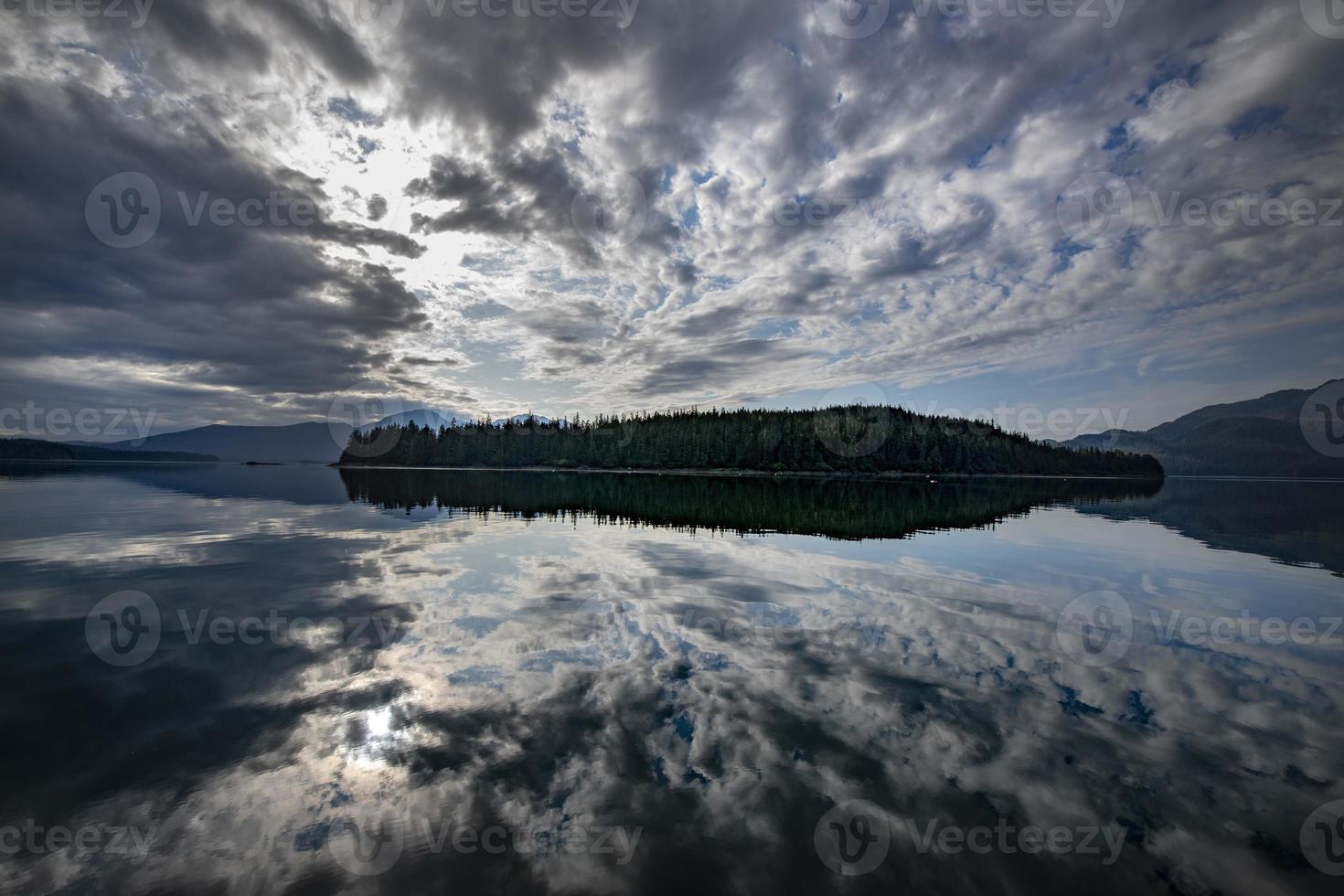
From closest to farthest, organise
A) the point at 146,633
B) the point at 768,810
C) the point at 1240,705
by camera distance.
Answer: the point at 768,810, the point at 1240,705, the point at 146,633

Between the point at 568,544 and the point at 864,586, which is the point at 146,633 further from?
the point at 864,586

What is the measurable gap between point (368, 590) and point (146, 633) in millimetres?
5805

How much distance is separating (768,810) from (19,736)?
13.2 metres

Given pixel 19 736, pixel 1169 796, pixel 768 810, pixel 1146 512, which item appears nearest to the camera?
pixel 768 810

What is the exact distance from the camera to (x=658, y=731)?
9.71 meters

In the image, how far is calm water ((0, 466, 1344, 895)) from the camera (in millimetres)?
6691

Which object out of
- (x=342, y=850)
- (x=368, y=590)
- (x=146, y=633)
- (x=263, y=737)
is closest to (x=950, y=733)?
(x=342, y=850)

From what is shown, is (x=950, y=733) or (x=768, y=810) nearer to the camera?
(x=768, y=810)

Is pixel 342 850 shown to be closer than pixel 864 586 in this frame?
Yes

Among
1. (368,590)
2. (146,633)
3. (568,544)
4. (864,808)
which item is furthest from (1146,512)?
(146,633)

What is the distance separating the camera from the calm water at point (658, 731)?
6691 millimetres

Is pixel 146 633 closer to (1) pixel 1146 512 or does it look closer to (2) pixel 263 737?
(2) pixel 263 737

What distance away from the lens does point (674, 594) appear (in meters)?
19.4

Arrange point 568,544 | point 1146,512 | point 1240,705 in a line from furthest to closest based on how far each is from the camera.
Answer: point 1146,512, point 568,544, point 1240,705
